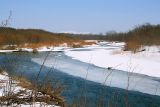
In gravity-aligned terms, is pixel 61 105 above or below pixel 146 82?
above

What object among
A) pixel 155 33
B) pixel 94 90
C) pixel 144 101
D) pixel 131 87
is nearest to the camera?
pixel 144 101

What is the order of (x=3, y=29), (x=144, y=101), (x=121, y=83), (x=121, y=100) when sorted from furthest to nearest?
(x=121, y=83), (x=144, y=101), (x=121, y=100), (x=3, y=29)

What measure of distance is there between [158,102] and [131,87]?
8.74 ft

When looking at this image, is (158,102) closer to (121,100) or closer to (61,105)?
(121,100)

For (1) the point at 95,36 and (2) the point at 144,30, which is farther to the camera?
(1) the point at 95,36

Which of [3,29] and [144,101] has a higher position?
[3,29]

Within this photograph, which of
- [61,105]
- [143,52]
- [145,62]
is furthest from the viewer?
[143,52]

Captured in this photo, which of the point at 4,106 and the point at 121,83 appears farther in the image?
the point at 121,83

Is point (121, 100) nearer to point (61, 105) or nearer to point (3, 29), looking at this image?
point (61, 105)

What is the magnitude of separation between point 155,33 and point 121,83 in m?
21.7

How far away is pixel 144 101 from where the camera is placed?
1004 cm

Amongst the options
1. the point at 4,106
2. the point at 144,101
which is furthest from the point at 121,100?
the point at 4,106

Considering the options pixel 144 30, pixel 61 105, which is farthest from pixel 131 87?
pixel 144 30

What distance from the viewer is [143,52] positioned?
2458 centimetres
